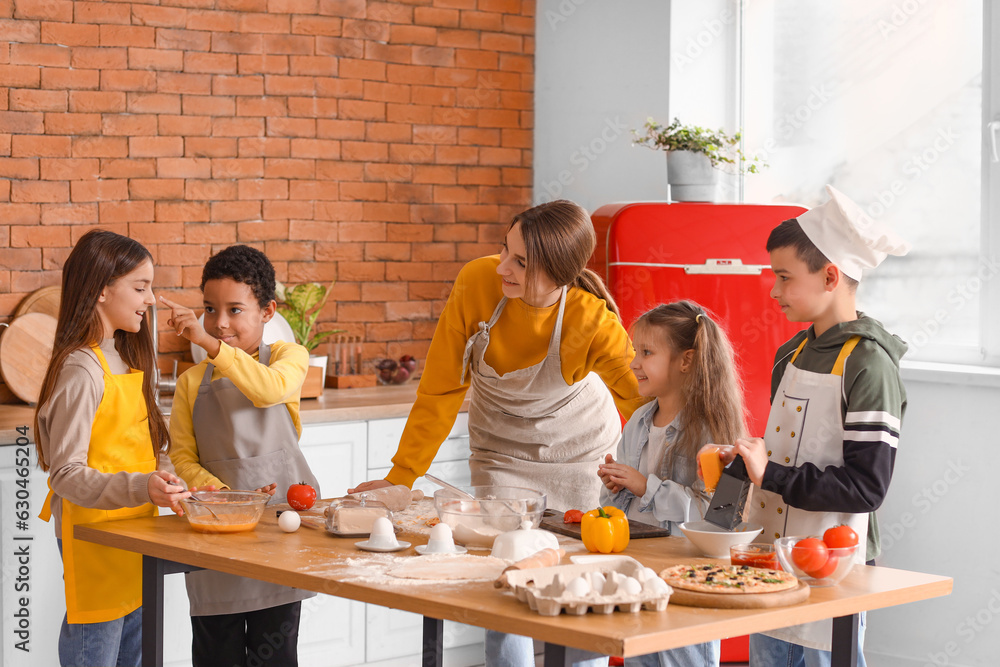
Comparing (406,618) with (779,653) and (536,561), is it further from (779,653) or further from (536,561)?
(536,561)

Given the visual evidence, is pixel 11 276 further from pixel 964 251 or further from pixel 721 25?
pixel 964 251

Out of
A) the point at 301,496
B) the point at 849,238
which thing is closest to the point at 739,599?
the point at 849,238

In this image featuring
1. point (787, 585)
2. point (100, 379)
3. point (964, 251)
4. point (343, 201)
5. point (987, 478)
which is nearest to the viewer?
point (787, 585)

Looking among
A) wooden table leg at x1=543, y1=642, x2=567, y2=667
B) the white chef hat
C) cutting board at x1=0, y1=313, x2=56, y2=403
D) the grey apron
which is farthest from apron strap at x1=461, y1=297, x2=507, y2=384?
cutting board at x1=0, y1=313, x2=56, y2=403

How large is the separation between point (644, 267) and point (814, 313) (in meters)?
1.50

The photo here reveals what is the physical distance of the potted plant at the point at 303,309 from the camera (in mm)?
4117

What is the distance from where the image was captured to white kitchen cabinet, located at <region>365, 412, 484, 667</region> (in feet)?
12.5

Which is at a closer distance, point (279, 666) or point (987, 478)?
point (279, 666)

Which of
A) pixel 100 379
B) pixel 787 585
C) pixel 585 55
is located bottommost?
pixel 787 585

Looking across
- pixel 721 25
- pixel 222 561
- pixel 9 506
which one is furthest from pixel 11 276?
pixel 721 25

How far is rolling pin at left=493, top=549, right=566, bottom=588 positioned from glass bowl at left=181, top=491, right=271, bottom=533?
0.59 metres

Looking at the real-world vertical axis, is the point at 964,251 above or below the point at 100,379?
above

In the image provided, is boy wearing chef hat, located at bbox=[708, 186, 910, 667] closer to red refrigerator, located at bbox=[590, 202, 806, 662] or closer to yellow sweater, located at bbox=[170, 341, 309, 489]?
yellow sweater, located at bbox=[170, 341, 309, 489]

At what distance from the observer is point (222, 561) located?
2.00 meters
